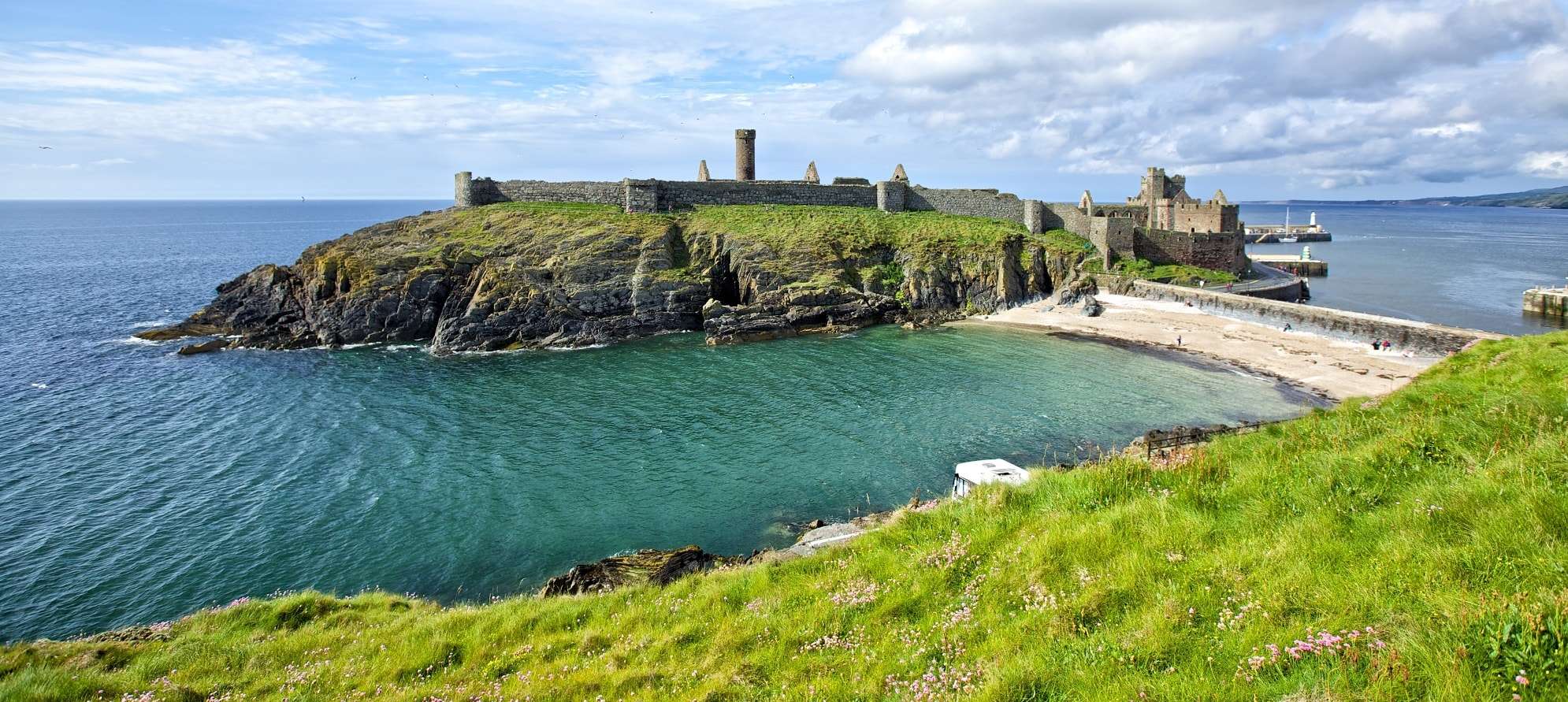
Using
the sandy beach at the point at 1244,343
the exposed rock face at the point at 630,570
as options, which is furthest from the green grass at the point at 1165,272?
the exposed rock face at the point at 630,570

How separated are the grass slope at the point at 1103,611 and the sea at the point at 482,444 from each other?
7.53m

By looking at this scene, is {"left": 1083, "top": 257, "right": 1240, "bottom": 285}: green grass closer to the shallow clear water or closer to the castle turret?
the shallow clear water

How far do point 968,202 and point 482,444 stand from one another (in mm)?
50675

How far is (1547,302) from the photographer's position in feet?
161

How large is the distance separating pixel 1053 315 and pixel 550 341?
34825mm

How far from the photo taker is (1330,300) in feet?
180

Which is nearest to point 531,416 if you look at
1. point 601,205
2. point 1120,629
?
point 1120,629

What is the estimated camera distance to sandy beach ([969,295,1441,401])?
1298 inches

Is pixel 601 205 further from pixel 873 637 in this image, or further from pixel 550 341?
pixel 873 637

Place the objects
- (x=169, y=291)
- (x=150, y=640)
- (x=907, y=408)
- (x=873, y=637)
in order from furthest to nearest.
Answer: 1. (x=169, y=291)
2. (x=907, y=408)
3. (x=150, y=640)
4. (x=873, y=637)

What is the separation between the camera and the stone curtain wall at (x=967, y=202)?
64188 mm

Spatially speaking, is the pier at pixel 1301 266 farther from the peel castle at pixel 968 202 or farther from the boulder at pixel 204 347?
the boulder at pixel 204 347

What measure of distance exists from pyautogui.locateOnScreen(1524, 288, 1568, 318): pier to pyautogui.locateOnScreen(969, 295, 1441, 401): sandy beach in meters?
23.3

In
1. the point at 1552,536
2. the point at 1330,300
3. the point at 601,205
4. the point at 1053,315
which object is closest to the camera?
the point at 1552,536
